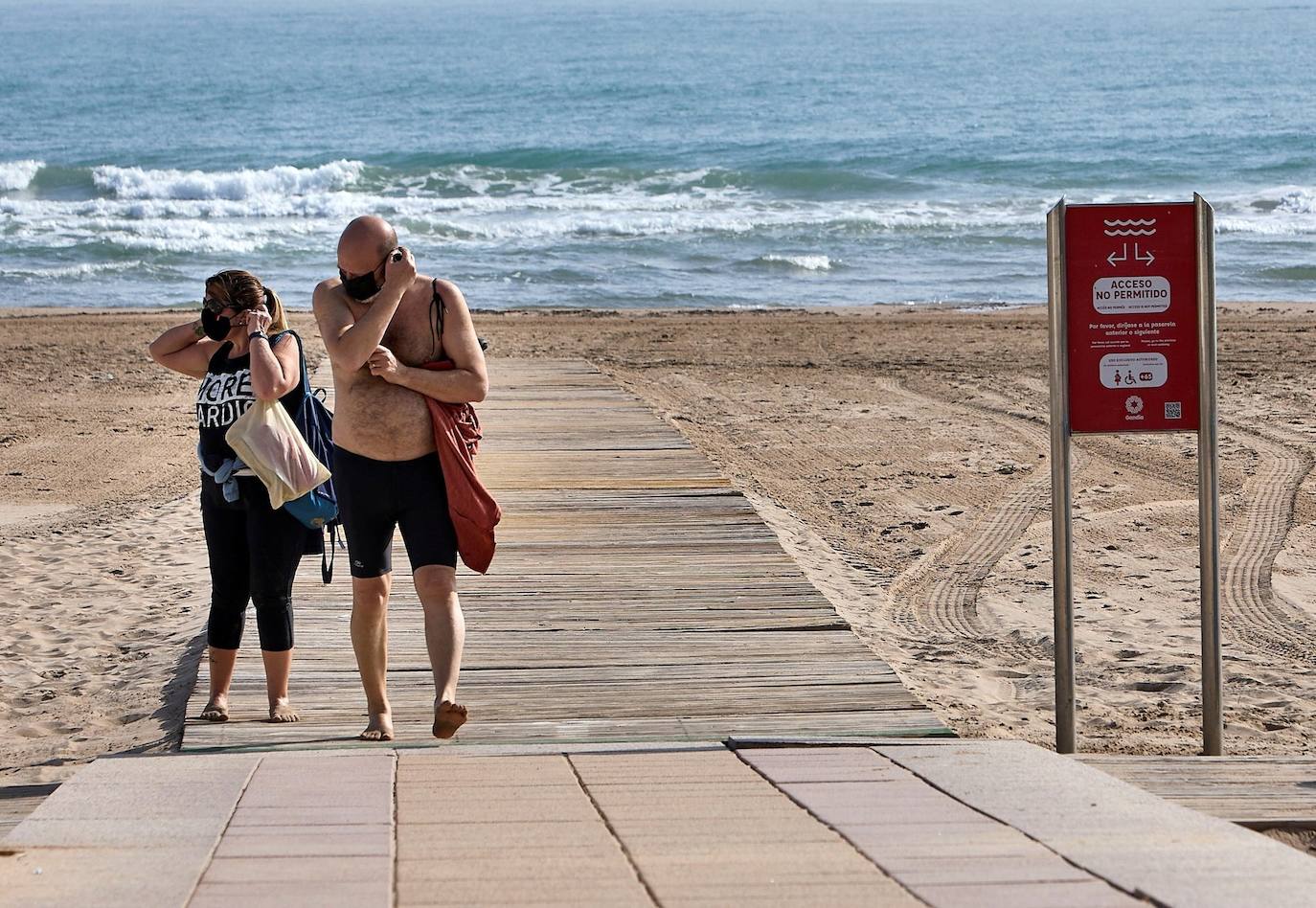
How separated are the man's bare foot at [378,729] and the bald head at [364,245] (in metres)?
1.29

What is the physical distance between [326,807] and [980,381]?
11175 mm

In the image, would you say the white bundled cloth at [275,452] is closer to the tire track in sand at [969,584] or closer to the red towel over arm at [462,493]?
the red towel over arm at [462,493]

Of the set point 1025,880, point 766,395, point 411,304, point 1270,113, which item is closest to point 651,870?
→ point 1025,880

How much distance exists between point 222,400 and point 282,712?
969mm

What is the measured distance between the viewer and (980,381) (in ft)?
44.3

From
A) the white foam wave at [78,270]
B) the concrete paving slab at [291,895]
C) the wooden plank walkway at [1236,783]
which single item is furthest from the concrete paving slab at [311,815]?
the white foam wave at [78,270]

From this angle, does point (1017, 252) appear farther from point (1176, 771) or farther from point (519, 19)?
point (519, 19)

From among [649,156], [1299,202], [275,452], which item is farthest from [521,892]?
[649,156]

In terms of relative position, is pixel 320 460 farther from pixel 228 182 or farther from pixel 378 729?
pixel 228 182

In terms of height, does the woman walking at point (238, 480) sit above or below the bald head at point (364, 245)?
below

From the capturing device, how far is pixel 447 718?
390 centimetres

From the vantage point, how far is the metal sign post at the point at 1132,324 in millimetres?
4188

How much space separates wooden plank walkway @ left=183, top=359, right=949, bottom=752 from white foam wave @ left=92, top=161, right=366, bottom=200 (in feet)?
102

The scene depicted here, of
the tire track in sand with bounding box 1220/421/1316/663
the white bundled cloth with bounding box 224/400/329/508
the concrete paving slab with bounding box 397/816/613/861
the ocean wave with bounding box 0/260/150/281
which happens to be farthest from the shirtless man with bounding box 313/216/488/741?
Result: the ocean wave with bounding box 0/260/150/281
